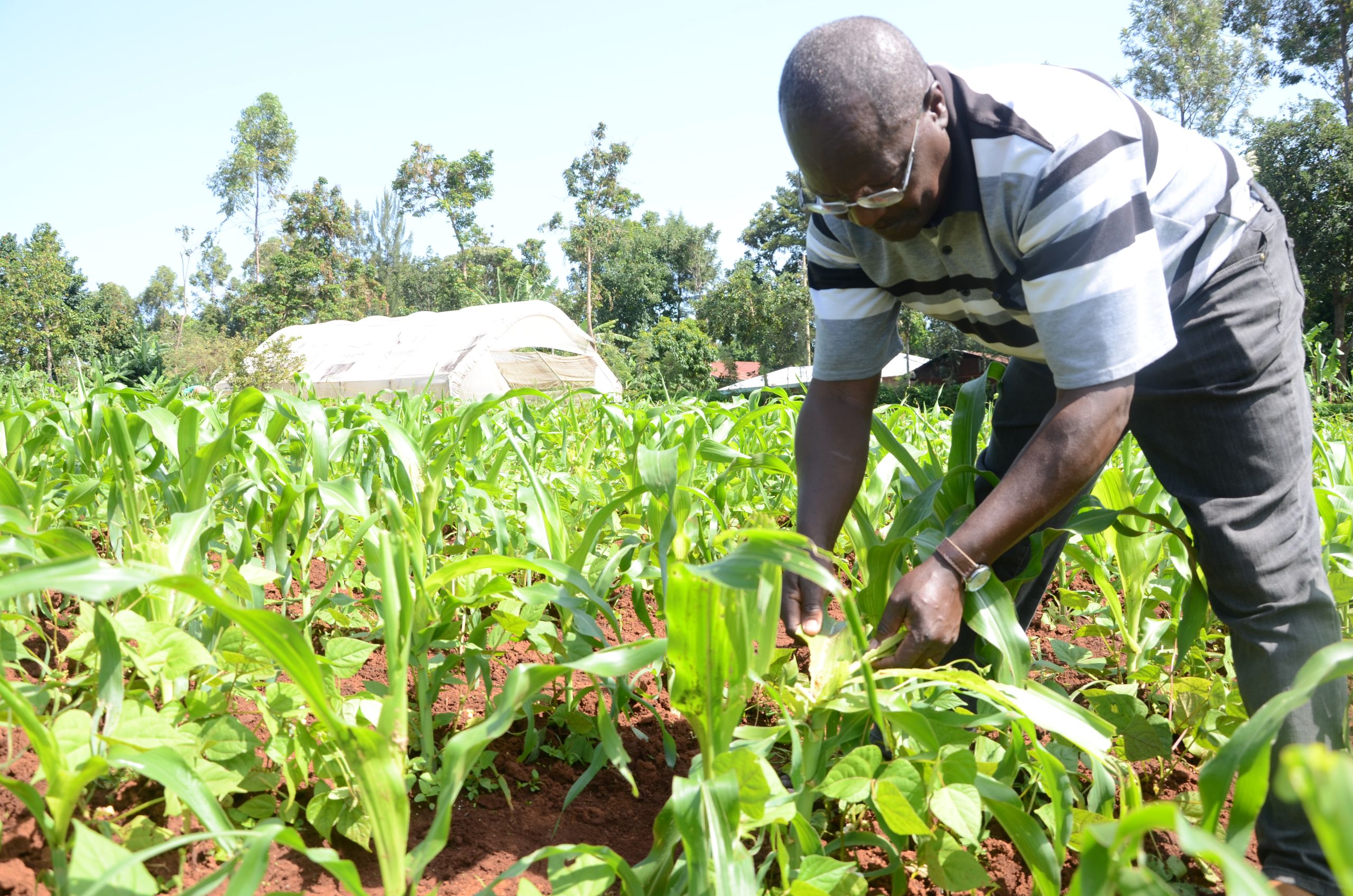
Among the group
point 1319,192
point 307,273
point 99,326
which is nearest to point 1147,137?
point 1319,192

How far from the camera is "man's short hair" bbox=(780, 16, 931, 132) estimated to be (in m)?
1.26

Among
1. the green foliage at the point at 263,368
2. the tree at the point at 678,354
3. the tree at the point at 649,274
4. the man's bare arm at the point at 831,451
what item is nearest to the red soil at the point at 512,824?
the man's bare arm at the point at 831,451

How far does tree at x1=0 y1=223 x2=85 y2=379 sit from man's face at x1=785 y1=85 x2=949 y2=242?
29.2m

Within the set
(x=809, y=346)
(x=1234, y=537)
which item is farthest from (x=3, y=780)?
(x=809, y=346)

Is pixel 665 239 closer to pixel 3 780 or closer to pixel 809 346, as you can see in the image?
pixel 809 346

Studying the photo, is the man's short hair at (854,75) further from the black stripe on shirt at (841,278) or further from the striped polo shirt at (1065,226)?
the black stripe on shirt at (841,278)

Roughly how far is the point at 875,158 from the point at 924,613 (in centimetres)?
67

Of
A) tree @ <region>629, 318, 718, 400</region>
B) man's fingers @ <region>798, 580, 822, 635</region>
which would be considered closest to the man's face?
man's fingers @ <region>798, 580, 822, 635</region>

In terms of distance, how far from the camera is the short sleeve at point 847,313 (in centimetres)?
176

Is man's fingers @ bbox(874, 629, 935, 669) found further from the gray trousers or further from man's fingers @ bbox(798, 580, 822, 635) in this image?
the gray trousers

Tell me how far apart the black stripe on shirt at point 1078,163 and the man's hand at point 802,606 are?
0.68 metres

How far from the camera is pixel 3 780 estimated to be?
0.84 metres

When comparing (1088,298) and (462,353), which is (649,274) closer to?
(462,353)

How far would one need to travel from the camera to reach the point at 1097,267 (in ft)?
4.19
